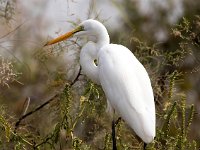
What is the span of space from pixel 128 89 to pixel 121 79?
0.24 ft

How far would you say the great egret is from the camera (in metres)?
2.56

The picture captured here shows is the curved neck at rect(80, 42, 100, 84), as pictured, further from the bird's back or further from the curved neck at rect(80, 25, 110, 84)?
the bird's back

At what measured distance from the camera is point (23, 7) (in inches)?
170

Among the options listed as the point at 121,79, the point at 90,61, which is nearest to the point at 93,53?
the point at 90,61

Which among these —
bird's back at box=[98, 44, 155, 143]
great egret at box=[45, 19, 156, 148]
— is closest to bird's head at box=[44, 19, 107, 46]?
great egret at box=[45, 19, 156, 148]

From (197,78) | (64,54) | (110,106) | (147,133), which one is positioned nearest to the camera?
(147,133)

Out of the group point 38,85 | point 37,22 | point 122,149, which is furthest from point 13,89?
point 122,149

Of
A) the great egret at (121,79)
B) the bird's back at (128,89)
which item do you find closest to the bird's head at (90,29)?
the great egret at (121,79)

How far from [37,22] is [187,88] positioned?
1477 mm

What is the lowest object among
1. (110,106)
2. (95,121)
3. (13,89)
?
(13,89)

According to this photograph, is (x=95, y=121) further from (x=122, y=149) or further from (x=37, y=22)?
(x=37, y=22)

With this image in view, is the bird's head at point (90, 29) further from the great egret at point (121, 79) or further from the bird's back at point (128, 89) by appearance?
the bird's back at point (128, 89)

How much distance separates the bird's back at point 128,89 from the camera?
8.34 ft

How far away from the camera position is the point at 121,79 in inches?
107
